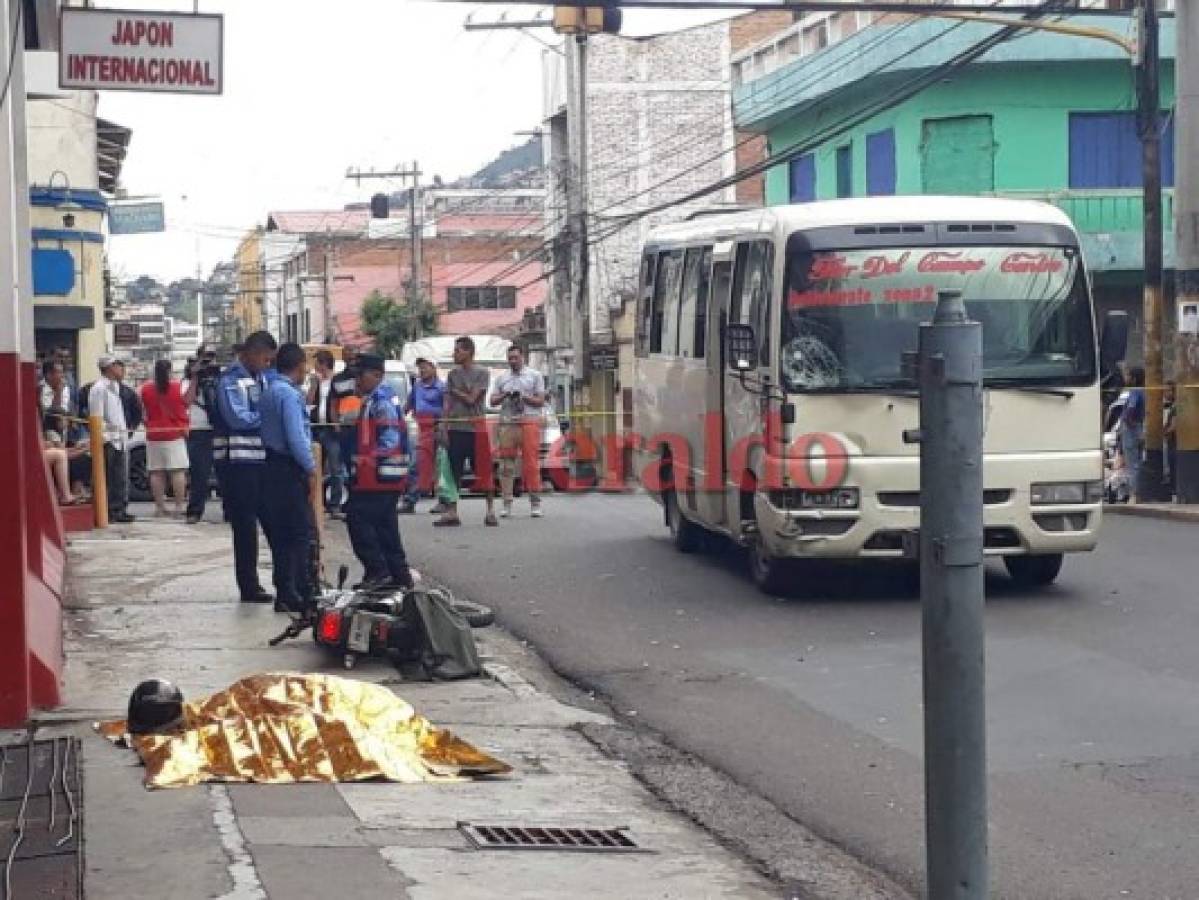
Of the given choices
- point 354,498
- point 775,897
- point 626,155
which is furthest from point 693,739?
point 626,155

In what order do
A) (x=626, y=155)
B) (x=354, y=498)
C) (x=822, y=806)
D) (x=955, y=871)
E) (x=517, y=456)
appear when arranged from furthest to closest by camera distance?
(x=626, y=155), (x=517, y=456), (x=354, y=498), (x=822, y=806), (x=955, y=871)

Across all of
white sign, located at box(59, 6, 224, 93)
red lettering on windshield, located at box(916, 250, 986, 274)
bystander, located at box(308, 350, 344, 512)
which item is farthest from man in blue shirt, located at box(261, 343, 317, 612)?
bystander, located at box(308, 350, 344, 512)

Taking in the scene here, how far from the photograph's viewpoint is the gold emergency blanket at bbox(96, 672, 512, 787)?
8328 mm

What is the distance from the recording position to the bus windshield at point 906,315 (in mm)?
13750

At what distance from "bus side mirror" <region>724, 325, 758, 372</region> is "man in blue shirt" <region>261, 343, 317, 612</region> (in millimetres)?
3107

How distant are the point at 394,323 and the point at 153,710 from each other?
63.1 m

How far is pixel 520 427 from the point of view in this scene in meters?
21.2

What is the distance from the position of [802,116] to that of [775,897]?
34.3 m

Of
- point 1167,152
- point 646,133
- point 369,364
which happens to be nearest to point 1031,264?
point 369,364

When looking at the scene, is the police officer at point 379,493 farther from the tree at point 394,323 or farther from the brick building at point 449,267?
the brick building at point 449,267

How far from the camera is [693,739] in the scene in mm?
9898

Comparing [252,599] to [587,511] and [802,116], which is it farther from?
[802,116]

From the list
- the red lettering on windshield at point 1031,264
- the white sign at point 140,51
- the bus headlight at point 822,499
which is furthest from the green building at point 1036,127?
the white sign at point 140,51

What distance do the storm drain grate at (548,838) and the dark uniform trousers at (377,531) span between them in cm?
548
